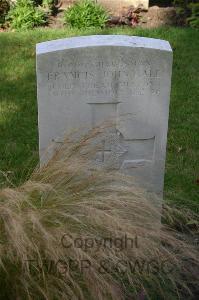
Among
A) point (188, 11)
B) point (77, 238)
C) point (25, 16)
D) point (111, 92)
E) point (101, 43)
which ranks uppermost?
point (188, 11)

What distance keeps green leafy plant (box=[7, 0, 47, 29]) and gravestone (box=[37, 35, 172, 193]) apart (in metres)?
5.03

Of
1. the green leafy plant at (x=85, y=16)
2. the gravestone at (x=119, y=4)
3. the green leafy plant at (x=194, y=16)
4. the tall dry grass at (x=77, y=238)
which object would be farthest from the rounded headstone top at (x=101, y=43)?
the gravestone at (x=119, y=4)

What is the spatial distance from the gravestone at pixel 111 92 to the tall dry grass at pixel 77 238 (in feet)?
1.57

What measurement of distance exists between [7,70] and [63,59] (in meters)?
3.61

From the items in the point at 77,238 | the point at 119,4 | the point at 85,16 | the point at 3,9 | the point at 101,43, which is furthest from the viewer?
the point at 119,4

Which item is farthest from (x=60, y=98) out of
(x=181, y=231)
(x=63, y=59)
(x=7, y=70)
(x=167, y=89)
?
(x=7, y=70)

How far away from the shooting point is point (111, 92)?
372 cm

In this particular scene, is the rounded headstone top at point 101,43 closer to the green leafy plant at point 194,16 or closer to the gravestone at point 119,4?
the green leafy plant at point 194,16

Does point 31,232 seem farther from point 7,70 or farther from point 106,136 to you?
point 7,70

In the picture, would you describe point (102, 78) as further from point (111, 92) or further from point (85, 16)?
point (85, 16)

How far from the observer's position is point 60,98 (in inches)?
146

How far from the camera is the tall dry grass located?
2.83 metres

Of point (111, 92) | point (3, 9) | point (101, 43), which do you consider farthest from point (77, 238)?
point (3, 9)

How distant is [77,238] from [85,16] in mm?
6187
